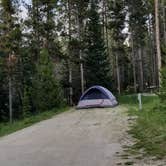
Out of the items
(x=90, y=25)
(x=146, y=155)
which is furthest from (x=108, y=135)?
(x=90, y=25)

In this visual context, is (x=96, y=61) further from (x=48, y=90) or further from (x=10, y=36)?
(x=48, y=90)

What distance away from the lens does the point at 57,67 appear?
4272 cm

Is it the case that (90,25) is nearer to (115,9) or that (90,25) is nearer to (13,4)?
(13,4)

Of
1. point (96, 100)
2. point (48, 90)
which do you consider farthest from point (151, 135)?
point (48, 90)

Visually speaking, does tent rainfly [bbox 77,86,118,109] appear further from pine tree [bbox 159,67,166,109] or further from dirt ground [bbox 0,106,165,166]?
dirt ground [bbox 0,106,165,166]

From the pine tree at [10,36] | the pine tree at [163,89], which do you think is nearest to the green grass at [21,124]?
the pine tree at [163,89]

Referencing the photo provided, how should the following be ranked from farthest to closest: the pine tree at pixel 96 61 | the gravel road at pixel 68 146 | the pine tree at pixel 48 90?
the pine tree at pixel 96 61 < the pine tree at pixel 48 90 < the gravel road at pixel 68 146

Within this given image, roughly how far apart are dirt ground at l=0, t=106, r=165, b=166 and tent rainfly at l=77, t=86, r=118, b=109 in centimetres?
929

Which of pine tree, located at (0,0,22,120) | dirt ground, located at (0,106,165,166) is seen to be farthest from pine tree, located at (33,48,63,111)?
dirt ground, located at (0,106,165,166)

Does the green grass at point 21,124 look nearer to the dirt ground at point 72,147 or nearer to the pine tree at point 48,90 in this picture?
the dirt ground at point 72,147

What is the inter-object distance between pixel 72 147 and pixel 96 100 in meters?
14.7

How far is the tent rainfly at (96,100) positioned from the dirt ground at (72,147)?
929cm

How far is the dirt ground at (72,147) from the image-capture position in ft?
29.3

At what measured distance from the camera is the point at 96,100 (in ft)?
83.6
